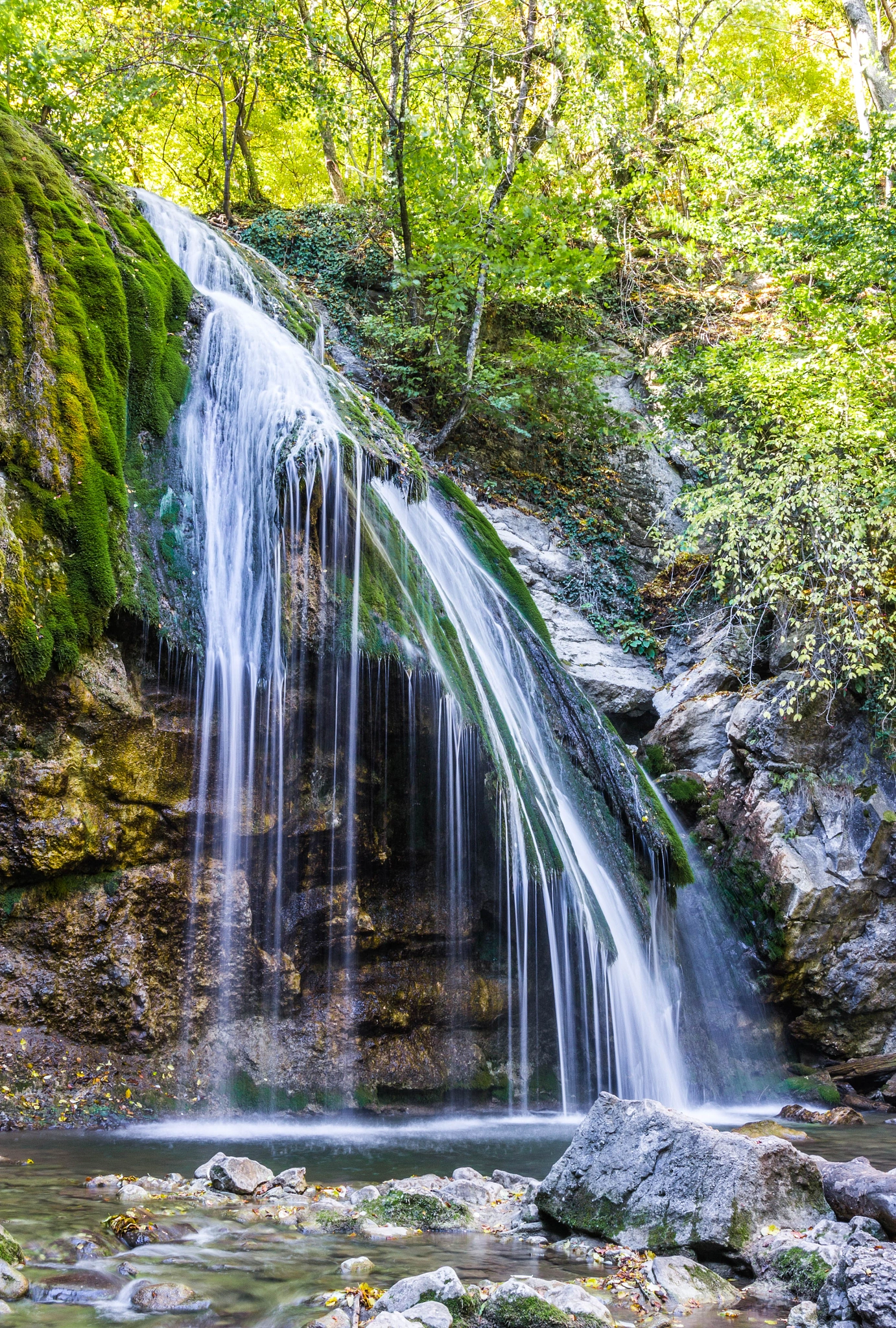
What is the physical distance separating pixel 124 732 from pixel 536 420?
11.5 m

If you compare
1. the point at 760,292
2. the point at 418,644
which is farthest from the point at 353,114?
the point at 418,644

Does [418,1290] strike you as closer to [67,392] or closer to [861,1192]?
[861,1192]

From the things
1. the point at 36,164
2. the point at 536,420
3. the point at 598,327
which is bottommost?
the point at 36,164

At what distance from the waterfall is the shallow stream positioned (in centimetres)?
125

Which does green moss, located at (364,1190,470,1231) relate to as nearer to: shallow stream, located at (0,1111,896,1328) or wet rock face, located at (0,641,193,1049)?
shallow stream, located at (0,1111,896,1328)

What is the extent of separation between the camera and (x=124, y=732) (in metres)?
6.39

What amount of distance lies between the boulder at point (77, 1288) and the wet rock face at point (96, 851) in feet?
10.8

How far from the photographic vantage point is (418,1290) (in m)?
2.68

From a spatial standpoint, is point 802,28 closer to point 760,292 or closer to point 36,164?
point 760,292

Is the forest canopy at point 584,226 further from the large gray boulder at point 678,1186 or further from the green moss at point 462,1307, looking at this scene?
the green moss at point 462,1307

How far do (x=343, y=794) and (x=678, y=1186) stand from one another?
4313 mm

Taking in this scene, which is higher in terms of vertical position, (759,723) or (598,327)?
(598,327)

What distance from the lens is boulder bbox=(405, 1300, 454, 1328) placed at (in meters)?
2.50

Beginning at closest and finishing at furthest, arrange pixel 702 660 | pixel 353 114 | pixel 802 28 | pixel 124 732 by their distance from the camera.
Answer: pixel 124 732 < pixel 702 660 < pixel 353 114 < pixel 802 28
